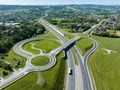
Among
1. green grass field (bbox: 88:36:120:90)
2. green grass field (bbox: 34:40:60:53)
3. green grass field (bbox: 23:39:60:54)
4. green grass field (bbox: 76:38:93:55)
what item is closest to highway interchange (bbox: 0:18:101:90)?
green grass field (bbox: 76:38:93:55)

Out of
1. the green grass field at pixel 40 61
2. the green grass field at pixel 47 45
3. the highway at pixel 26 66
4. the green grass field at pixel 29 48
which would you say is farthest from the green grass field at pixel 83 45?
the green grass field at pixel 29 48

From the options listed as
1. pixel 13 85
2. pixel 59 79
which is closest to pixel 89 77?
pixel 59 79

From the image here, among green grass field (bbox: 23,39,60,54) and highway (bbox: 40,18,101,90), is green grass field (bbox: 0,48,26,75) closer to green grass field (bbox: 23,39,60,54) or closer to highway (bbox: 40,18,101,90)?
green grass field (bbox: 23,39,60,54)

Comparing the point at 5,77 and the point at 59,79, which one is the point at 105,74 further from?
the point at 5,77

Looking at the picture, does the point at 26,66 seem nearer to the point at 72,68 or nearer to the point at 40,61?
the point at 40,61

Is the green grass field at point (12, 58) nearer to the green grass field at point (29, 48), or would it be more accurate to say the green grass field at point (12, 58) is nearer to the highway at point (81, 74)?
the green grass field at point (29, 48)

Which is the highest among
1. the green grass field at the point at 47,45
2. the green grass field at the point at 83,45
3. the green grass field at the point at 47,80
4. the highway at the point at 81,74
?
the green grass field at the point at 47,80
